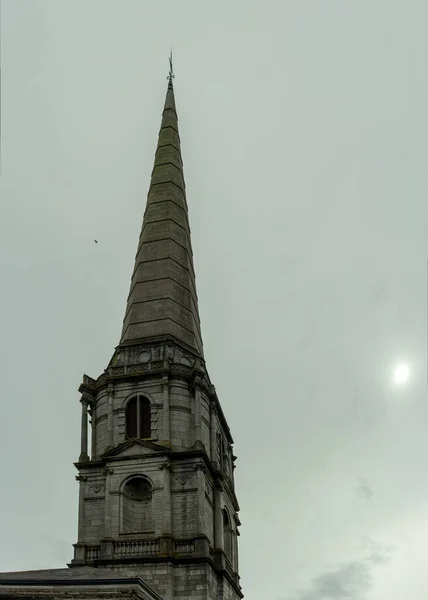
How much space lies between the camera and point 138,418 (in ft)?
141

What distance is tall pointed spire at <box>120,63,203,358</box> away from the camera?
46.8m

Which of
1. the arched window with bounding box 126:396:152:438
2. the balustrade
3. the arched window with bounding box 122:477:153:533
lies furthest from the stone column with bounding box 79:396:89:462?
the balustrade

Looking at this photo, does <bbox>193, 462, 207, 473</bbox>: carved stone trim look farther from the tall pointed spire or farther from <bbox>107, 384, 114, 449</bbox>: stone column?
the tall pointed spire

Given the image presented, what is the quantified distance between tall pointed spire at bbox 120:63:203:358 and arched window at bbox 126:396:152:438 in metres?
3.61

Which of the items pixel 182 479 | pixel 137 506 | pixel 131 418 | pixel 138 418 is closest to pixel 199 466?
pixel 182 479

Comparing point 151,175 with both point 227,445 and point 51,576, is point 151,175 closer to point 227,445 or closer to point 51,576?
point 227,445

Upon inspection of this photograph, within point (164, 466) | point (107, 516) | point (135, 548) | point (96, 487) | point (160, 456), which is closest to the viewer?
point (135, 548)

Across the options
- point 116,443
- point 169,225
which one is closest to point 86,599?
point 116,443

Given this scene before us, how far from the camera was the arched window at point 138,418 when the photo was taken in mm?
42500

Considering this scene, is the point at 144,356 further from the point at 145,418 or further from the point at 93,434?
the point at 93,434

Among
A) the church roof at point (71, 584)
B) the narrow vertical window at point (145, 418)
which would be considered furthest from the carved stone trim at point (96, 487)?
the church roof at point (71, 584)

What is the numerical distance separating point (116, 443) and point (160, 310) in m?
7.99

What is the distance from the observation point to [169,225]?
51188mm

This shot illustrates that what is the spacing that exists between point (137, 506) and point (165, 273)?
13216 millimetres
